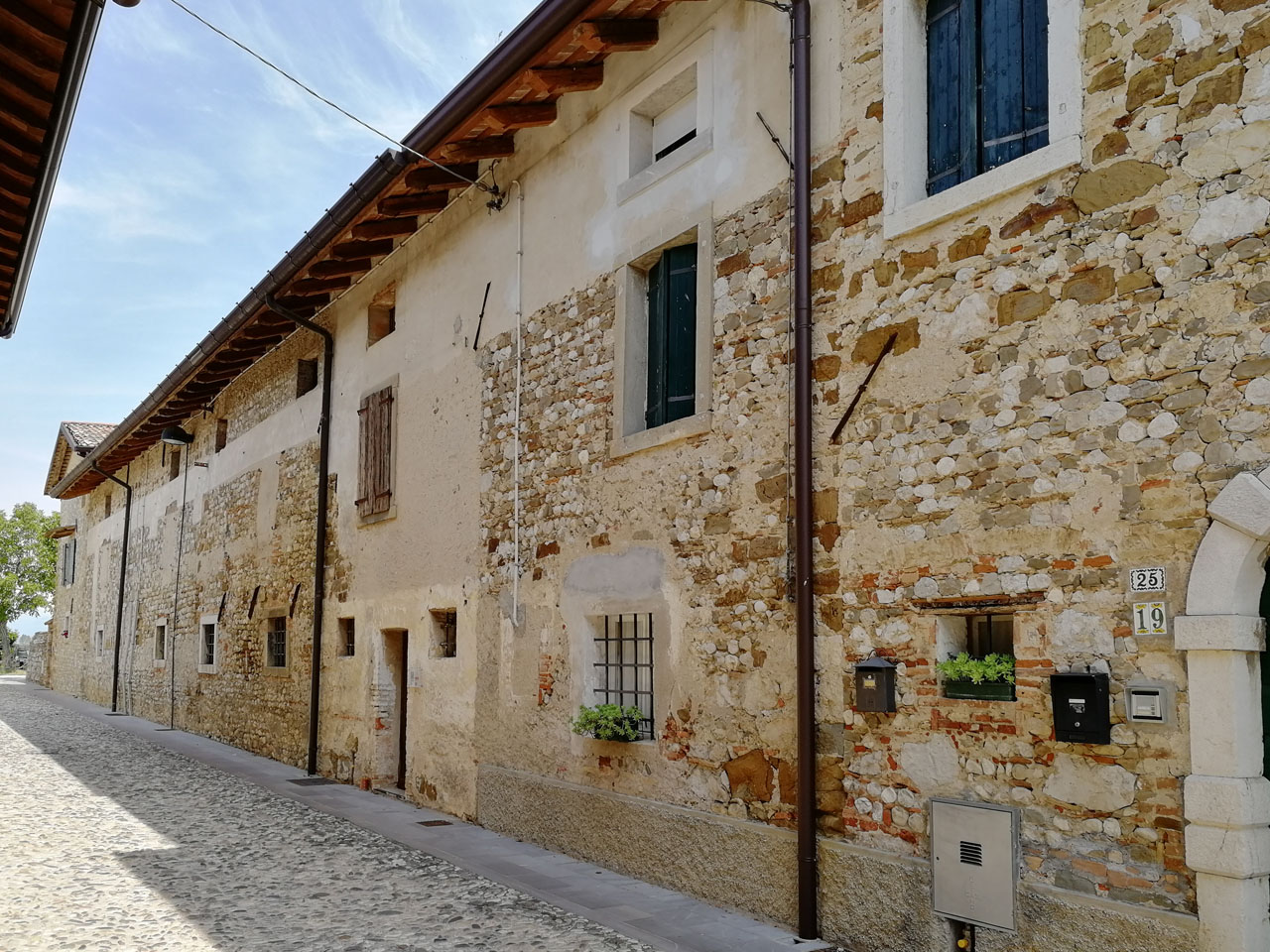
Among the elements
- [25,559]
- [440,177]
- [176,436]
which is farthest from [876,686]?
[25,559]

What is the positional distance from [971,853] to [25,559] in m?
49.7

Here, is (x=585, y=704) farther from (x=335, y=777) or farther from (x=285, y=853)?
(x=335, y=777)

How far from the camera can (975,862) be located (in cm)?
495

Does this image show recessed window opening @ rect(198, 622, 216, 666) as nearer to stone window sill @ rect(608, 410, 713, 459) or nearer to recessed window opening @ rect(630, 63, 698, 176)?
stone window sill @ rect(608, 410, 713, 459)

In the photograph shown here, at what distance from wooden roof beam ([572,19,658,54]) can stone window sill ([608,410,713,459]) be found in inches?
105

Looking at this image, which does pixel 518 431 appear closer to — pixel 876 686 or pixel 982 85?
pixel 876 686

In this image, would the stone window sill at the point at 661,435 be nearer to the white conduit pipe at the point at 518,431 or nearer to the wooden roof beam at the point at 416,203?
the white conduit pipe at the point at 518,431

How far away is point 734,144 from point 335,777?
8.28 m

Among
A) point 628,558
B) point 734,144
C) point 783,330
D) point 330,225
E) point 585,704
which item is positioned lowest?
point 585,704

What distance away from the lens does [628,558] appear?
24.5 ft

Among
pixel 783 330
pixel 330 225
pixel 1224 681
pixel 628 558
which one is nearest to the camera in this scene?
pixel 1224 681

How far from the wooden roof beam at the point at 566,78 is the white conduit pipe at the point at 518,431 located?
125cm

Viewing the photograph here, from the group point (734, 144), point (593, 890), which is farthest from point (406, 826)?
point (734, 144)

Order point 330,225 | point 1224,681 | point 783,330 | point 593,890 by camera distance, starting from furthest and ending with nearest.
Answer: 1. point 330,225
2. point 593,890
3. point 783,330
4. point 1224,681
